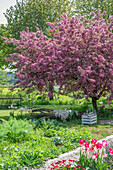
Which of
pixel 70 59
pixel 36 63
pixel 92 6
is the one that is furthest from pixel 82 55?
pixel 92 6

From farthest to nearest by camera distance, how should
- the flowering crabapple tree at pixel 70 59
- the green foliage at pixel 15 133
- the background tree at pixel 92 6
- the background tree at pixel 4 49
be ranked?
the background tree at pixel 4 49 → the background tree at pixel 92 6 → the flowering crabapple tree at pixel 70 59 → the green foliage at pixel 15 133

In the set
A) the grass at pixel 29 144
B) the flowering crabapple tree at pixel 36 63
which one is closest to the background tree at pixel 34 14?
the flowering crabapple tree at pixel 36 63

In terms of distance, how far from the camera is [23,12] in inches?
848

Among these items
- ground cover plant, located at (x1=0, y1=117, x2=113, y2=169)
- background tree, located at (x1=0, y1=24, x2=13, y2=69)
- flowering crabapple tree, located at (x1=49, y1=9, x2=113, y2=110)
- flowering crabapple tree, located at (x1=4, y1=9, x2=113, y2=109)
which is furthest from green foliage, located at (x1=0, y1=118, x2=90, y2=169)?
background tree, located at (x1=0, y1=24, x2=13, y2=69)

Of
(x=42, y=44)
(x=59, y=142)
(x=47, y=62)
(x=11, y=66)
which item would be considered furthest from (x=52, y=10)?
(x=59, y=142)

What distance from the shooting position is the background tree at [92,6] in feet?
61.7

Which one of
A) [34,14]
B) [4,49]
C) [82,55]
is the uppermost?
[34,14]

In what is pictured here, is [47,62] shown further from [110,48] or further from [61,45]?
[110,48]

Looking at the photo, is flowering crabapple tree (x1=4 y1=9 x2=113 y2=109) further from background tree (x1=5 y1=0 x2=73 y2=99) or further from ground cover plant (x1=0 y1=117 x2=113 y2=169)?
background tree (x1=5 y1=0 x2=73 y2=99)

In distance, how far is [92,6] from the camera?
19.7 m

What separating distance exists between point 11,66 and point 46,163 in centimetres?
1803

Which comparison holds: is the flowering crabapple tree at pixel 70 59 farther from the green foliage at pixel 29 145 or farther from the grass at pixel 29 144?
the green foliage at pixel 29 145

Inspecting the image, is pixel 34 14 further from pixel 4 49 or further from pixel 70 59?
pixel 70 59

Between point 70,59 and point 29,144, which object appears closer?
point 29,144
